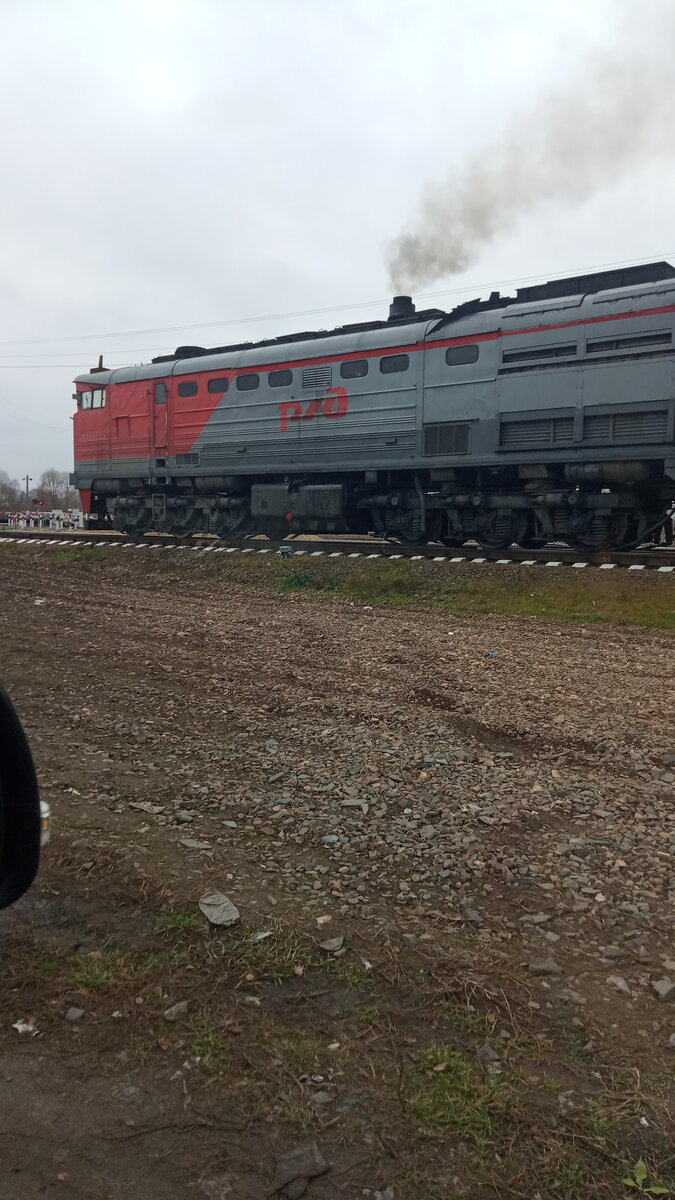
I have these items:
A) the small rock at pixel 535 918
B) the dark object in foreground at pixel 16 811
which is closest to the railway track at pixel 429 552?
the small rock at pixel 535 918

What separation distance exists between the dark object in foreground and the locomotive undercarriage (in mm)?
12094

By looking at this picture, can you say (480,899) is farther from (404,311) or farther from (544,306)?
(404,311)

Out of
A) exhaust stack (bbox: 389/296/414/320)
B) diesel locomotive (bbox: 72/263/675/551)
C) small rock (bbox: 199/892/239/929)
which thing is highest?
exhaust stack (bbox: 389/296/414/320)

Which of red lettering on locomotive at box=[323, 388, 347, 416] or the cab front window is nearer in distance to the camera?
red lettering on locomotive at box=[323, 388, 347, 416]

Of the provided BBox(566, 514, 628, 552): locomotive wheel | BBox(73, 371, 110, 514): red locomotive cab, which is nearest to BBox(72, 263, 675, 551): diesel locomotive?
BBox(566, 514, 628, 552): locomotive wheel

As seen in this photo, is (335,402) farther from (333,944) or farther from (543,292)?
(333,944)

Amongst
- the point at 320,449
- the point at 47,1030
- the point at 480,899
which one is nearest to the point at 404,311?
the point at 320,449

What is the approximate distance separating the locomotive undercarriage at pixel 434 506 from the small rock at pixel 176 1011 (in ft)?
37.7

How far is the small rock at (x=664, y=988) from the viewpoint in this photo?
9.59 ft

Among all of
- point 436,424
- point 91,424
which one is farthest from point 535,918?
point 91,424

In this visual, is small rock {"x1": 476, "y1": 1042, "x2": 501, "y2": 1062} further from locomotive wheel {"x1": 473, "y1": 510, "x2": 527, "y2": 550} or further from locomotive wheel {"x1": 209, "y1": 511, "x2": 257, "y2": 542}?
locomotive wheel {"x1": 209, "y1": 511, "x2": 257, "y2": 542}

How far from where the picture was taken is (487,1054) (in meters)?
2.62

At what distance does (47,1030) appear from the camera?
2.71 m

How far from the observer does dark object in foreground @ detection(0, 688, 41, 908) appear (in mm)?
1854
